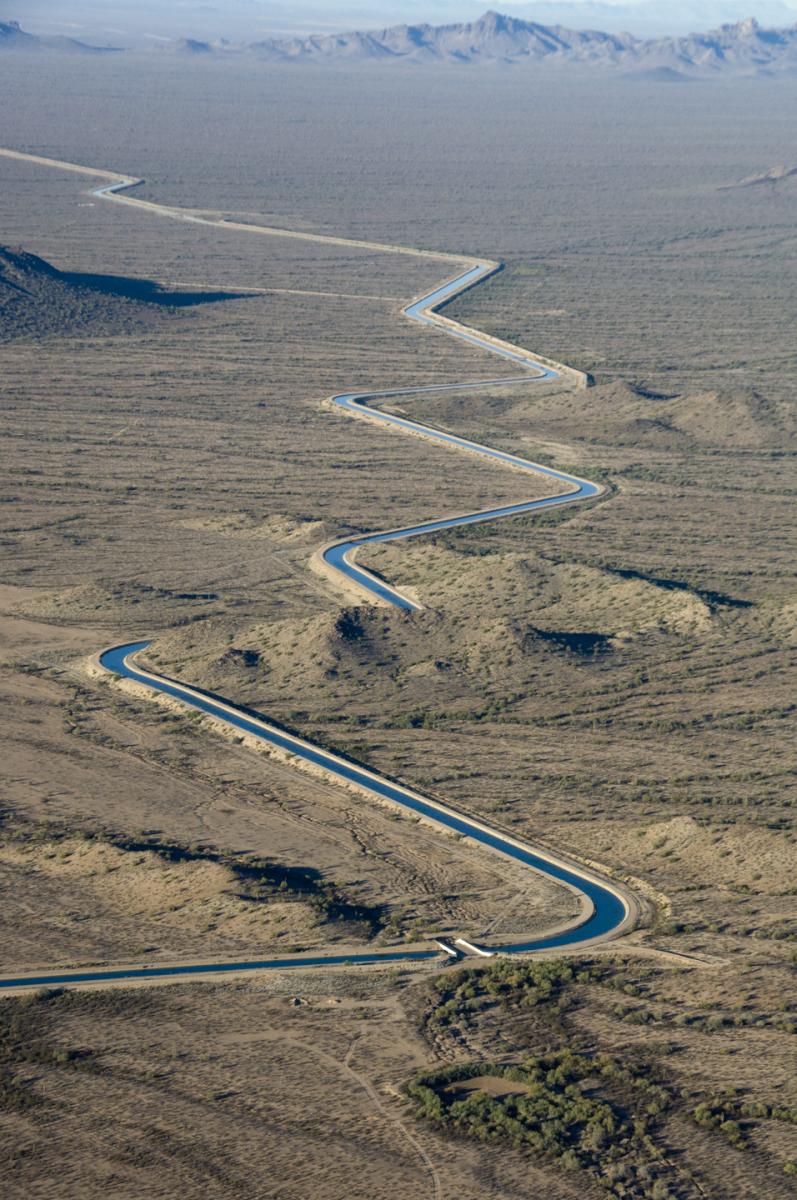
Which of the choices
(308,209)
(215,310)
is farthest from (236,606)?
(308,209)

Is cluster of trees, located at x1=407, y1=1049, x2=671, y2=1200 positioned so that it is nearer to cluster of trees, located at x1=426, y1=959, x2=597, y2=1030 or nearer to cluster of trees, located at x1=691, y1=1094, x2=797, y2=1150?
cluster of trees, located at x1=691, y1=1094, x2=797, y2=1150

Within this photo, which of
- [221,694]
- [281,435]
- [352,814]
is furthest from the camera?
[281,435]

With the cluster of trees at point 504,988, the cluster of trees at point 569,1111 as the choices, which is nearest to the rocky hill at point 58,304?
the cluster of trees at point 504,988

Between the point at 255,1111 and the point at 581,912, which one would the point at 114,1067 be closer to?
the point at 255,1111

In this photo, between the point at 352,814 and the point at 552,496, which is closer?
the point at 352,814

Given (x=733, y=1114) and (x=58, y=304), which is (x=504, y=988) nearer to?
(x=733, y=1114)

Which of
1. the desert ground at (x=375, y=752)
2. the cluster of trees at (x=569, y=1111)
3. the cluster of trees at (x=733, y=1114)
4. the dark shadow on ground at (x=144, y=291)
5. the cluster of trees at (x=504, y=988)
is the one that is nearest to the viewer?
the cluster of trees at (x=569, y=1111)

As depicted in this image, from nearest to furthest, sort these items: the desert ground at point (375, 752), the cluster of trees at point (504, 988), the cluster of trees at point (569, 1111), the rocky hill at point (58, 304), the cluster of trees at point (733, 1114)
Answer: the cluster of trees at point (569, 1111), the cluster of trees at point (733, 1114), the desert ground at point (375, 752), the cluster of trees at point (504, 988), the rocky hill at point (58, 304)

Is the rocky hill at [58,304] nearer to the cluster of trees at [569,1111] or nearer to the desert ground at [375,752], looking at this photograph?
the desert ground at [375,752]

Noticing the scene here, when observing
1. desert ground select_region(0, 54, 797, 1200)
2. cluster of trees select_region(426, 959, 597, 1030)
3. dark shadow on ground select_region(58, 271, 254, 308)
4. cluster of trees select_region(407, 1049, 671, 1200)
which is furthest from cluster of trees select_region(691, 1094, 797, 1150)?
dark shadow on ground select_region(58, 271, 254, 308)
